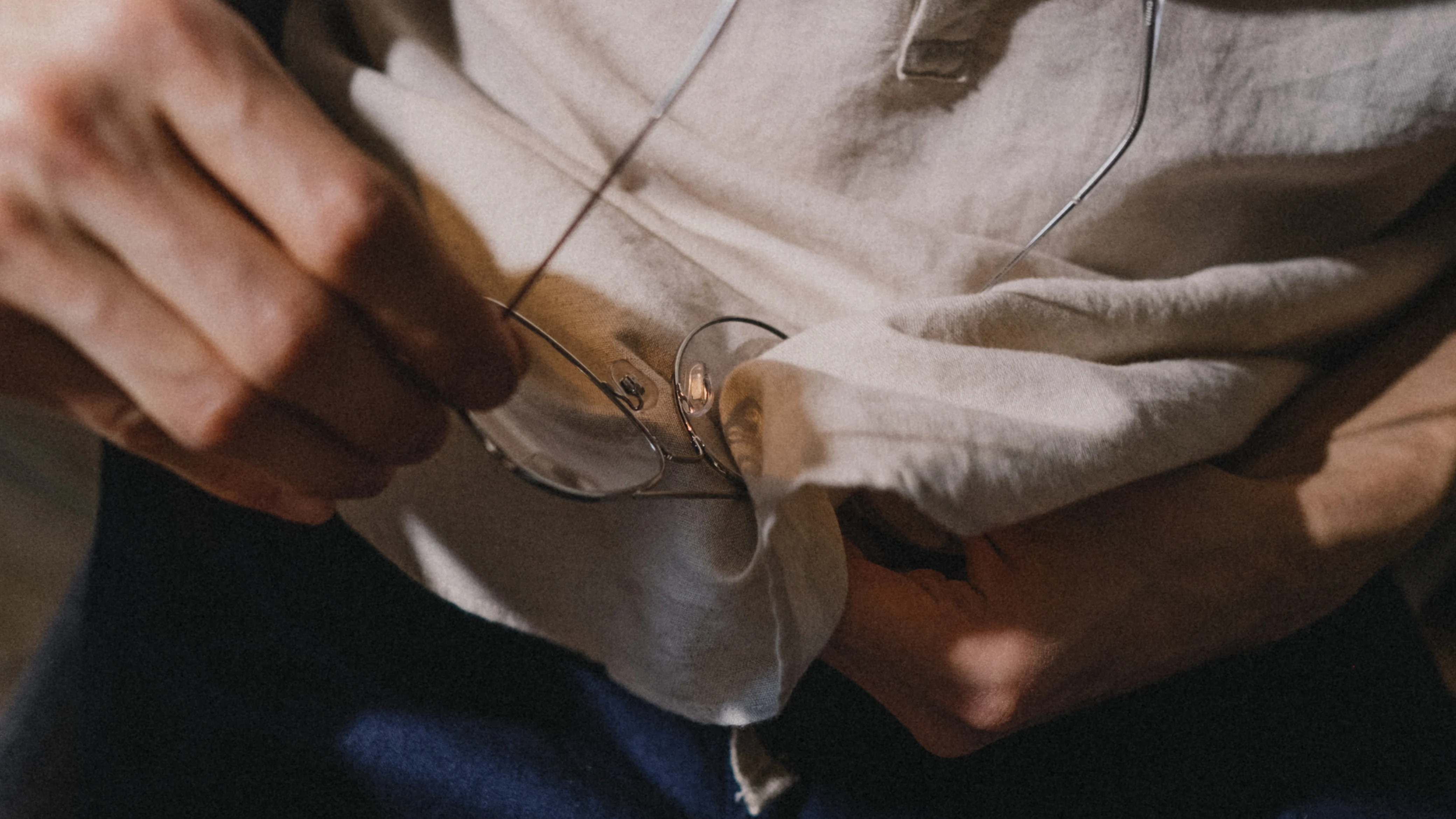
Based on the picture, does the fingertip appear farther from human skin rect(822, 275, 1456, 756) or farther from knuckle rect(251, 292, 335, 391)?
human skin rect(822, 275, 1456, 756)

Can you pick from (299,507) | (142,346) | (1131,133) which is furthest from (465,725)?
(1131,133)

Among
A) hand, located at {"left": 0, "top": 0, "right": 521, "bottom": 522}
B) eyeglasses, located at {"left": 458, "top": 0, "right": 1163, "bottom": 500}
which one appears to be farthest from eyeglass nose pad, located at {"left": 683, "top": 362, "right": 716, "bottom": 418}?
hand, located at {"left": 0, "top": 0, "right": 521, "bottom": 522}

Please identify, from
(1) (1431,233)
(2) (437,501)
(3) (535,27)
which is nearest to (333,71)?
(3) (535,27)

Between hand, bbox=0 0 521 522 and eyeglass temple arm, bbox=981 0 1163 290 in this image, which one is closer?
hand, bbox=0 0 521 522

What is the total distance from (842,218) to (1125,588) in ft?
0.70

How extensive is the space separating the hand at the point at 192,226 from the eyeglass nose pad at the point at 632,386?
0.11 m

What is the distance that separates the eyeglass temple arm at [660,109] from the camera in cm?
33

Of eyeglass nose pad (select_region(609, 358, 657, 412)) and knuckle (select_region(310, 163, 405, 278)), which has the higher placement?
knuckle (select_region(310, 163, 405, 278))

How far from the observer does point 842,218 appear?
372 mm

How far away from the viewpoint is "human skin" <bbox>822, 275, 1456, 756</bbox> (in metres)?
0.35

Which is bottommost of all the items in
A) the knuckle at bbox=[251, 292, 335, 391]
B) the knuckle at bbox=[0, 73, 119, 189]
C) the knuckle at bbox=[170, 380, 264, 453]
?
the knuckle at bbox=[170, 380, 264, 453]

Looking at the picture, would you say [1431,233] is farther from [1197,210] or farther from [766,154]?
[766,154]

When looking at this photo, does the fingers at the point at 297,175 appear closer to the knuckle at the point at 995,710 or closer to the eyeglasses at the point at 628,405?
the eyeglasses at the point at 628,405

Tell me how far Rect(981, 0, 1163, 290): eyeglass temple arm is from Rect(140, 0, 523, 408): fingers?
251 mm
